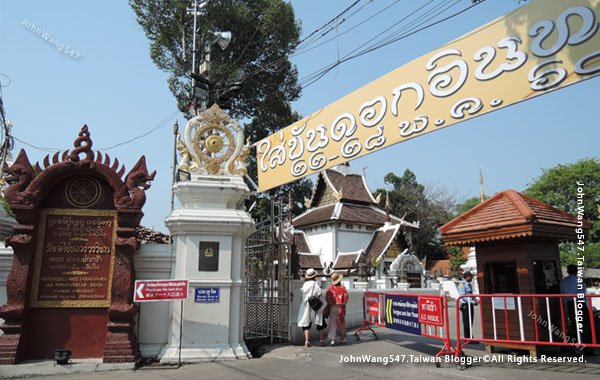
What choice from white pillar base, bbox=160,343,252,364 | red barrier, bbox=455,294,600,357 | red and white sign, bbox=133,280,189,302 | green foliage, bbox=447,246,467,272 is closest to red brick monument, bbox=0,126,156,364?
red and white sign, bbox=133,280,189,302

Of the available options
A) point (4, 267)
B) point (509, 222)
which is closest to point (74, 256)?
point (4, 267)

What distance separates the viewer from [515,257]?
723 cm

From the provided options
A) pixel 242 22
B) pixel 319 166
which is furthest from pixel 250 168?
pixel 319 166

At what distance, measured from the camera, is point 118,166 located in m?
7.12

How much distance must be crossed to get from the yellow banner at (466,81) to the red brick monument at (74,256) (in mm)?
3387

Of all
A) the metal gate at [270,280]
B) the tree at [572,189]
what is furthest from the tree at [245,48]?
the tree at [572,189]

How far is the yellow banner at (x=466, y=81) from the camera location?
182 inches

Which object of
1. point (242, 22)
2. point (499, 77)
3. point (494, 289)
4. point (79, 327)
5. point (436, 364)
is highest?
point (242, 22)

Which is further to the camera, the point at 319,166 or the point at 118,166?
the point at 319,166

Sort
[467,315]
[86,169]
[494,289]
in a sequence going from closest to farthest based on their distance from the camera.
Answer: [86,169]
[494,289]
[467,315]

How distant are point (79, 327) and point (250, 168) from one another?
18.5 meters

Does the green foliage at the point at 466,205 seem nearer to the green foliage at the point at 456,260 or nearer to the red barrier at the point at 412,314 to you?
the green foliage at the point at 456,260

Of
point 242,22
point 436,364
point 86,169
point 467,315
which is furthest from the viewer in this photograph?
point 242,22

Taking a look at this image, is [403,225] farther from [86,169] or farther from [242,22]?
[86,169]
